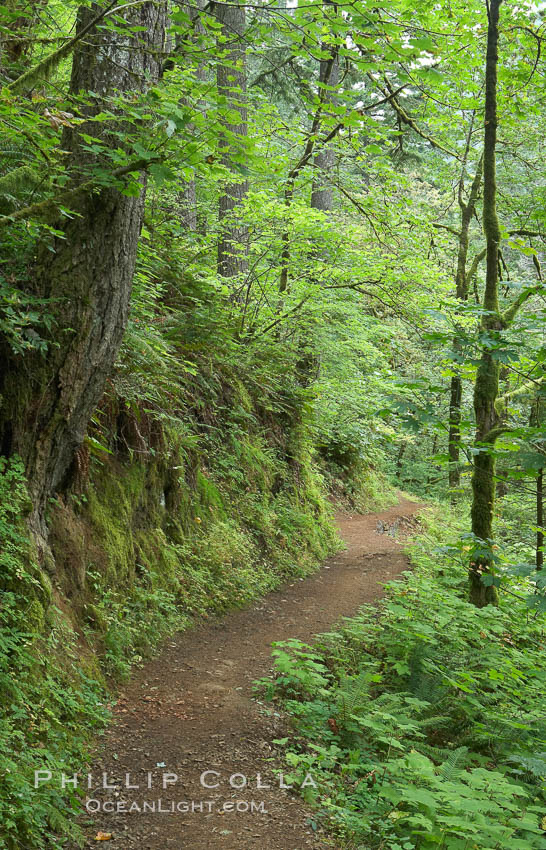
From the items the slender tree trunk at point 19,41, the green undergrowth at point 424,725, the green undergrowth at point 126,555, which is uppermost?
the slender tree trunk at point 19,41

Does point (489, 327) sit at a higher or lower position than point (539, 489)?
higher

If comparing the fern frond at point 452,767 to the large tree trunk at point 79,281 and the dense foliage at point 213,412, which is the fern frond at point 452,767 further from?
the large tree trunk at point 79,281

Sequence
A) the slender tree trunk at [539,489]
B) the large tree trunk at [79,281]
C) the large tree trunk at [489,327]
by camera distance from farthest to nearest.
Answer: the slender tree trunk at [539,489]
the large tree trunk at [489,327]
the large tree trunk at [79,281]

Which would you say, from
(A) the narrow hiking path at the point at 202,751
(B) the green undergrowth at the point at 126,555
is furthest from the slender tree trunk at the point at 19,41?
(A) the narrow hiking path at the point at 202,751

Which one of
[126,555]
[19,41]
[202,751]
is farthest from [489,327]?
[19,41]

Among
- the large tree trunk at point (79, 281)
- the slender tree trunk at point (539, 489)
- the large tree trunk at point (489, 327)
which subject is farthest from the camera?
the slender tree trunk at point (539, 489)

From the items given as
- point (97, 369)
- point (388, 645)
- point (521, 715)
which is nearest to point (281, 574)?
point (388, 645)

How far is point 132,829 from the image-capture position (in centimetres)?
326

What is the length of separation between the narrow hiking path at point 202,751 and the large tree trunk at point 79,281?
169 centimetres

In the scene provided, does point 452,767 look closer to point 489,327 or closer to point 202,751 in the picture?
point 202,751

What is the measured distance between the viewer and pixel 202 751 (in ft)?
13.4

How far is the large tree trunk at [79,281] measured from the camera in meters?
4.34

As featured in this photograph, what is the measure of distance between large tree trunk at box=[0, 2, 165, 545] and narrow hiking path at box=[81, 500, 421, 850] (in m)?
1.69

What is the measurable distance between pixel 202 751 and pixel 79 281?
11.7ft
